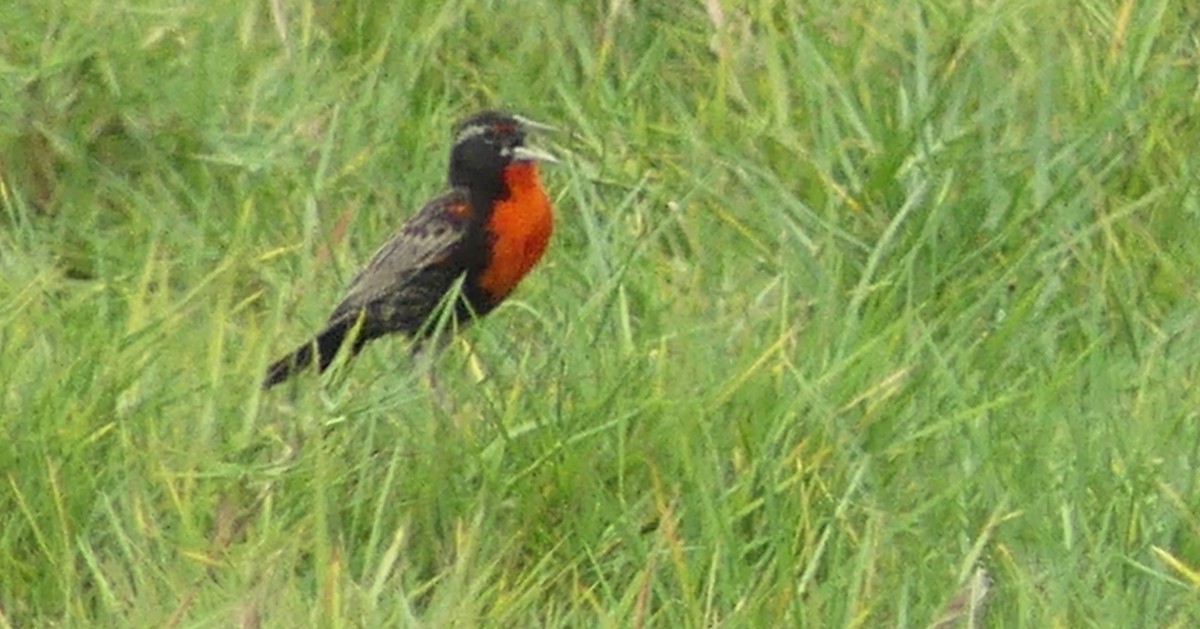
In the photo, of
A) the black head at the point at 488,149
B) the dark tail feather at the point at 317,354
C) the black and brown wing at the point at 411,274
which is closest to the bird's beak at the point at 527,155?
the black head at the point at 488,149

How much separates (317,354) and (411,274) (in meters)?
0.48

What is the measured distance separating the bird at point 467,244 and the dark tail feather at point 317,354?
0.01 meters

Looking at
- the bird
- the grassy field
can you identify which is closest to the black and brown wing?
the bird

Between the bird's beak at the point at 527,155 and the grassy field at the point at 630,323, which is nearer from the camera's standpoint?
the grassy field at the point at 630,323

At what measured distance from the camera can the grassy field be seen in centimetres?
435

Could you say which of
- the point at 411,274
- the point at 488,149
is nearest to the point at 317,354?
the point at 411,274

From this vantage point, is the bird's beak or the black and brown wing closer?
the black and brown wing

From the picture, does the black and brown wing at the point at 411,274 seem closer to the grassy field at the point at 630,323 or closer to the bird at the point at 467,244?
the bird at the point at 467,244

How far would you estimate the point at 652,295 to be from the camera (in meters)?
5.17

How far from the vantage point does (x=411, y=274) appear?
5441mm

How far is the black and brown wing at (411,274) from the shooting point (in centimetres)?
530

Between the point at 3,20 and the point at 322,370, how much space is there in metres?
1.44

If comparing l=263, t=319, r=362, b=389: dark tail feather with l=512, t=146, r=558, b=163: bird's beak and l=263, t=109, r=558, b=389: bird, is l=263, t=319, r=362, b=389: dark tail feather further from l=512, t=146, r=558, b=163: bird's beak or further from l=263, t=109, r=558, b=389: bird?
l=512, t=146, r=558, b=163: bird's beak

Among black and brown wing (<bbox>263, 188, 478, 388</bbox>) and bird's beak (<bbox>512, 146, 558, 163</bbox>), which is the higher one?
bird's beak (<bbox>512, 146, 558, 163</bbox>)
